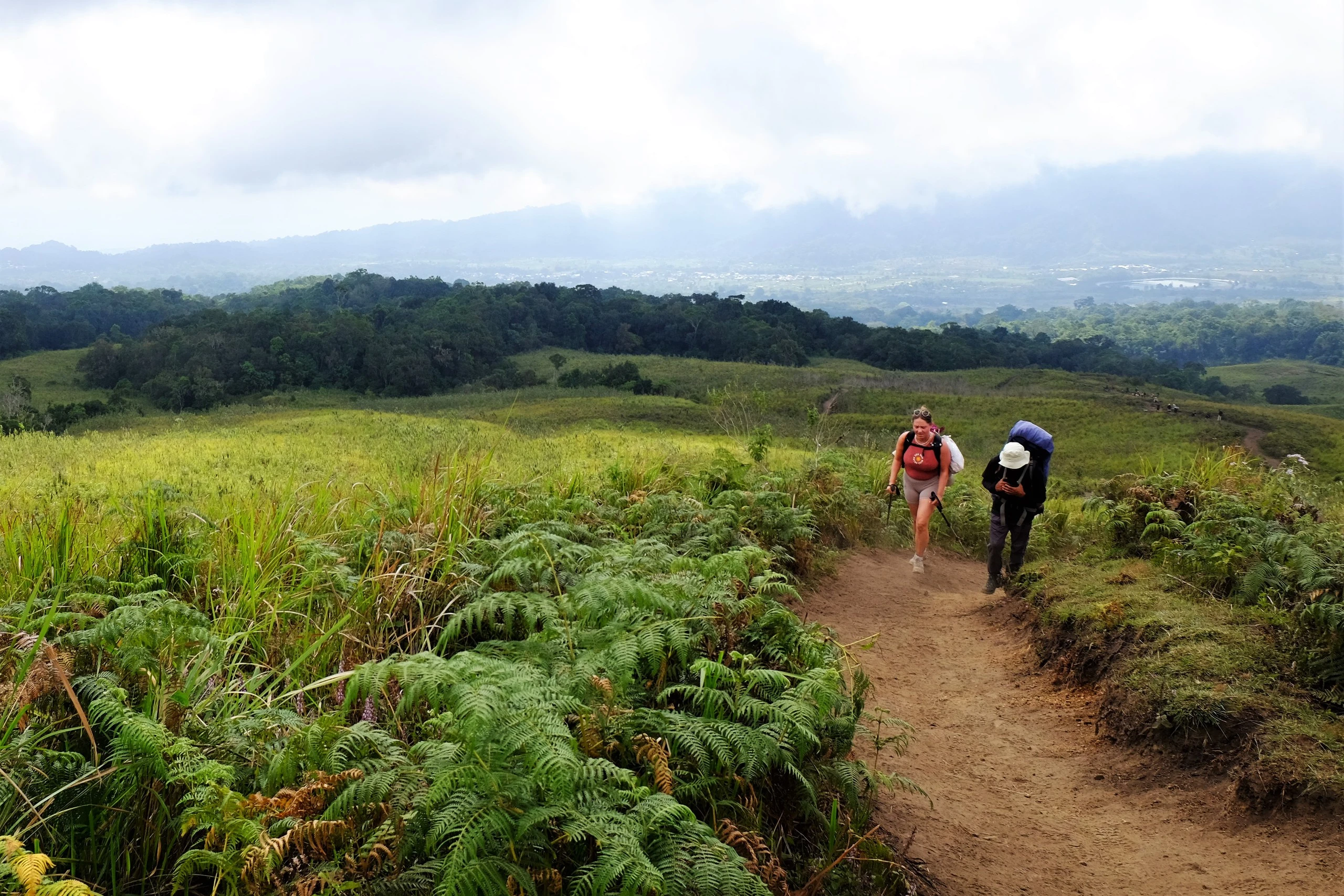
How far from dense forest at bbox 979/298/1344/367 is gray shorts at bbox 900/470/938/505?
121918 mm

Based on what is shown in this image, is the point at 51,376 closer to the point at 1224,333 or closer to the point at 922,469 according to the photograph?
the point at 922,469

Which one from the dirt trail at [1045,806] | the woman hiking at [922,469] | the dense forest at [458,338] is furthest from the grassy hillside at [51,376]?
the dirt trail at [1045,806]

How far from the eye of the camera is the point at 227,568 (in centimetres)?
449

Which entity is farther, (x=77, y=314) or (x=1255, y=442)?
(x=77, y=314)

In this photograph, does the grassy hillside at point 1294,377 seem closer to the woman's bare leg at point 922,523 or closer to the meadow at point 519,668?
the woman's bare leg at point 922,523

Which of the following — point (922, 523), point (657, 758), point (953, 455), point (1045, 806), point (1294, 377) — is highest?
point (953, 455)

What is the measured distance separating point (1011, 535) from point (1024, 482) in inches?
24.7

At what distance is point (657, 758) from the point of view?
3.08m

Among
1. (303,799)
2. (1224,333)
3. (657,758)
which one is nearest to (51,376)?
A: (303,799)

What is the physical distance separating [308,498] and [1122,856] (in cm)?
509

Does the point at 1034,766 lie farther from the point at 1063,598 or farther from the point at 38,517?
the point at 38,517

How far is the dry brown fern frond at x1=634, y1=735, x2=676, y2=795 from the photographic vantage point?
2.99 meters

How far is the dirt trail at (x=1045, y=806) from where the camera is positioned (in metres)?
3.63

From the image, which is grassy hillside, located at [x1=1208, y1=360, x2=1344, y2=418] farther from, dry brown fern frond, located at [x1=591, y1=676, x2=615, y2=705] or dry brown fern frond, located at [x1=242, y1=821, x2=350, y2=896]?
dry brown fern frond, located at [x1=242, y1=821, x2=350, y2=896]
